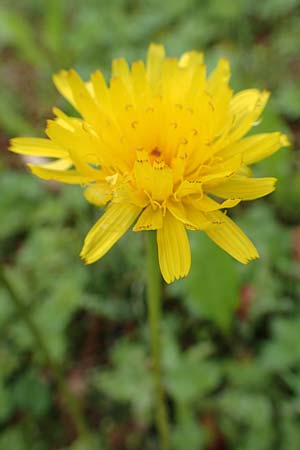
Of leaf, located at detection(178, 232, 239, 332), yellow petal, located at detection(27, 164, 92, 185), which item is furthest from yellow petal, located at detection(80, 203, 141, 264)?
leaf, located at detection(178, 232, 239, 332)

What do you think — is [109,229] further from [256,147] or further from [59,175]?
[256,147]

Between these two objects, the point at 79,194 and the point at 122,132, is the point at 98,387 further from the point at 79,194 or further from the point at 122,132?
the point at 122,132

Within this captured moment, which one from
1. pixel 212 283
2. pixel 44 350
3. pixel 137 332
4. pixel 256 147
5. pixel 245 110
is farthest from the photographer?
pixel 137 332

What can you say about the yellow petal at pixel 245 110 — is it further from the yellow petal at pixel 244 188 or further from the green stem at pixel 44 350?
the green stem at pixel 44 350

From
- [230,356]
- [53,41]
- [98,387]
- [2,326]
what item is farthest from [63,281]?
[53,41]

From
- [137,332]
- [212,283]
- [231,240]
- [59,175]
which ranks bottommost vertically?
[137,332]

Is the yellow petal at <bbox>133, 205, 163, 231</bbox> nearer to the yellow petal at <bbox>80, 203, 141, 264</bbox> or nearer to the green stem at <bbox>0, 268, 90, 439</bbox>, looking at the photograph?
the yellow petal at <bbox>80, 203, 141, 264</bbox>

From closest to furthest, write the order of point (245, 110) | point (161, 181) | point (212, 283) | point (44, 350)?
point (161, 181), point (245, 110), point (44, 350), point (212, 283)

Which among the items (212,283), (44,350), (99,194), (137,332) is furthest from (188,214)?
(137,332)
